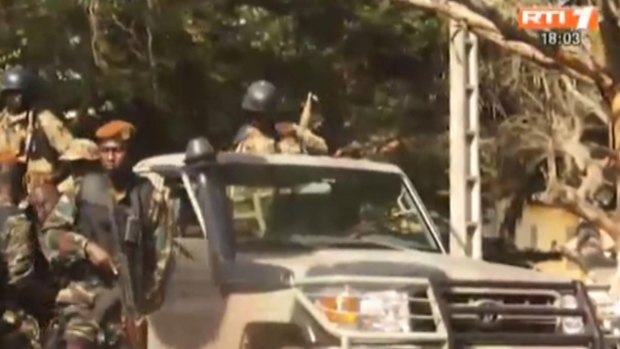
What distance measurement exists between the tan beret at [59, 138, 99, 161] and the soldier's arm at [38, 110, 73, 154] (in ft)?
1.15

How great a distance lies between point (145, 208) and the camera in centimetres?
823

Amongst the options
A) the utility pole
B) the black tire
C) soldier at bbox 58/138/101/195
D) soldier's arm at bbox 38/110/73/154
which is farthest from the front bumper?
the utility pole

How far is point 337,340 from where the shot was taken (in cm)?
756

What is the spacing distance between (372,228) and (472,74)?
4179mm

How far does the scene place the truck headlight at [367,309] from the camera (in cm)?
768

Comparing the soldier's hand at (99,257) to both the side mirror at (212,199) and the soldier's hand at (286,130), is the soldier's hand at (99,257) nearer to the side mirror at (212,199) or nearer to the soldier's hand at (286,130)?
the side mirror at (212,199)

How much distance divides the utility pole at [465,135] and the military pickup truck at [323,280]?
11.2 feet

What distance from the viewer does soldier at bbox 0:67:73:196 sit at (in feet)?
30.0

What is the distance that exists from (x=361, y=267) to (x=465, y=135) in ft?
16.7

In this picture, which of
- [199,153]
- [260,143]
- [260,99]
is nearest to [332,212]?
[260,143]

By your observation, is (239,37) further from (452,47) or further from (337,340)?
(337,340)

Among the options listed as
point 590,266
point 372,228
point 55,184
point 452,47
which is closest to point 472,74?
point 452,47

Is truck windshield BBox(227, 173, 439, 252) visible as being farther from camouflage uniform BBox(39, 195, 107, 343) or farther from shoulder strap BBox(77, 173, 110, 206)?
camouflage uniform BBox(39, 195, 107, 343)
